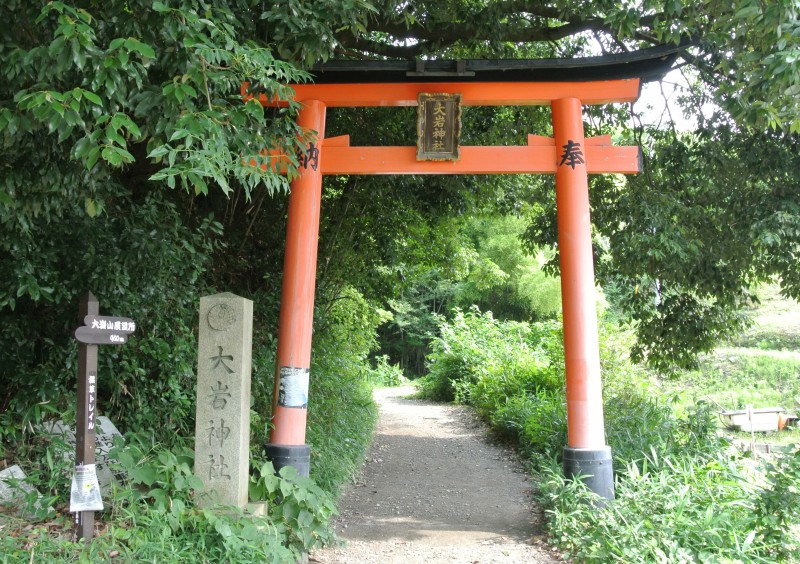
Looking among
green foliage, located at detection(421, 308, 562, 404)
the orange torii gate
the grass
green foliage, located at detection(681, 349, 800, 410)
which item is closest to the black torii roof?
the orange torii gate

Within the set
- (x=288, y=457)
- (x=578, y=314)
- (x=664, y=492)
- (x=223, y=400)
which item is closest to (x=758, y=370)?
(x=578, y=314)

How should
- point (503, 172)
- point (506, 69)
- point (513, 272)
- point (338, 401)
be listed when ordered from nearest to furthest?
1. point (506, 69)
2. point (503, 172)
3. point (338, 401)
4. point (513, 272)

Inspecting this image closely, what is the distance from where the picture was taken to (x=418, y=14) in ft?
23.2

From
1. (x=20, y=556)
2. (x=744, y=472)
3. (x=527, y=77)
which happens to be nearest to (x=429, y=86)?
(x=527, y=77)

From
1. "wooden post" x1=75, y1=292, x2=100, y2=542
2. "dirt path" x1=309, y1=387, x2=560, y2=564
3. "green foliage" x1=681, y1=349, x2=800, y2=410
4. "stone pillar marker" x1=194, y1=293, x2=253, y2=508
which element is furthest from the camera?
"green foliage" x1=681, y1=349, x2=800, y2=410

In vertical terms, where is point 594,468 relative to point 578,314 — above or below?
below

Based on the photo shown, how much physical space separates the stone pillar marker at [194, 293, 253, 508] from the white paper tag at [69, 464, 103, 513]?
86 cm

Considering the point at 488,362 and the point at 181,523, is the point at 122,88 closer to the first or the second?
the point at 181,523

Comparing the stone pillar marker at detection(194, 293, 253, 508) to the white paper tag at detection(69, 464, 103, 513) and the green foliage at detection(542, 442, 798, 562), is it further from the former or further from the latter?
the green foliage at detection(542, 442, 798, 562)

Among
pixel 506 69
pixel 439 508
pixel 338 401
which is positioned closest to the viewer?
pixel 506 69

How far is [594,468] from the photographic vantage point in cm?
589

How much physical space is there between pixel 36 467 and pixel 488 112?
275 inches

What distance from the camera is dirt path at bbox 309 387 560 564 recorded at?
18.4ft

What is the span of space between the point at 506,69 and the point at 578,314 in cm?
231
